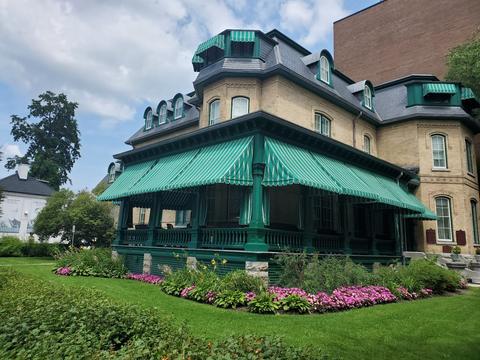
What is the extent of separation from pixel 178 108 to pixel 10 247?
18888 millimetres

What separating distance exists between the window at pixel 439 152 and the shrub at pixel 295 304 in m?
17.1

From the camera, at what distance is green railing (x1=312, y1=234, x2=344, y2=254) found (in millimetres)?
13883

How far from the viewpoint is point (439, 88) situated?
75.8 ft

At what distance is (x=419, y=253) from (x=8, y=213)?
160 ft

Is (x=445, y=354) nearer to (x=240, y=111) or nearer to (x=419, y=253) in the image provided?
(x=240, y=111)

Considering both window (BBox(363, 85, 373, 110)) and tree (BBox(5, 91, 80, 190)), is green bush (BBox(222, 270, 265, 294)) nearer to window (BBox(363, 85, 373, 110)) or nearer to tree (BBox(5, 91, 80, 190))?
window (BBox(363, 85, 373, 110))

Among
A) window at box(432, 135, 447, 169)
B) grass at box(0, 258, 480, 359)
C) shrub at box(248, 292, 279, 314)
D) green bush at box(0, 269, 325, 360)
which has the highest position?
window at box(432, 135, 447, 169)

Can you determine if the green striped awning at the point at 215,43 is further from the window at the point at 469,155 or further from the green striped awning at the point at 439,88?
the window at the point at 469,155

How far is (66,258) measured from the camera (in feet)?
56.4

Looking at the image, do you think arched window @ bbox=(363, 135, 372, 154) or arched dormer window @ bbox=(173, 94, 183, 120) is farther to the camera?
arched dormer window @ bbox=(173, 94, 183, 120)

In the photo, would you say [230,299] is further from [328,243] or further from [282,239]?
[328,243]

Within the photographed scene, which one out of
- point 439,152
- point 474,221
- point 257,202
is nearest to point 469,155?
point 439,152

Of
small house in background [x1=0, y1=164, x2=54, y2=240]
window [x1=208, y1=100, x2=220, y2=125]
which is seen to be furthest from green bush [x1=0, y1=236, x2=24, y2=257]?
window [x1=208, y1=100, x2=220, y2=125]

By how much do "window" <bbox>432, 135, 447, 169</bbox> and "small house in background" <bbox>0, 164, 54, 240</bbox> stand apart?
4611 cm
